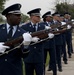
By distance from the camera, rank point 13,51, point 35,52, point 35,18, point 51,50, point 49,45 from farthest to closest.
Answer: point 51,50 → point 49,45 → point 35,52 → point 35,18 → point 13,51

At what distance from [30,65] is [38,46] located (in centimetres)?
40

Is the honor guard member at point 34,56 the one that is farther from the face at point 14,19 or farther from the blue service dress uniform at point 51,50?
the face at point 14,19

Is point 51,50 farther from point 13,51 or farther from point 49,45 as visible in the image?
point 13,51

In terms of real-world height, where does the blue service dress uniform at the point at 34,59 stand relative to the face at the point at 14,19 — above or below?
below

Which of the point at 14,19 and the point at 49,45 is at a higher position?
the point at 14,19

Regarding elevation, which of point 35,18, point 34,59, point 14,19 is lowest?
point 34,59

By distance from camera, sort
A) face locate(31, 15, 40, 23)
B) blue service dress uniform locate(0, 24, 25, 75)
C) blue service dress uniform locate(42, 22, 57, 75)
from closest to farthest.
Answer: blue service dress uniform locate(0, 24, 25, 75)
face locate(31, 15, 40, 23)
blue service dress uniform locate(42, 22, 57, 75)

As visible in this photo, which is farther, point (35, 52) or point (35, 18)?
point (35, 52)

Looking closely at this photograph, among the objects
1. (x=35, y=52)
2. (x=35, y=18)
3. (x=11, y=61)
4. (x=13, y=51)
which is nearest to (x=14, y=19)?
(x=13, y=51)

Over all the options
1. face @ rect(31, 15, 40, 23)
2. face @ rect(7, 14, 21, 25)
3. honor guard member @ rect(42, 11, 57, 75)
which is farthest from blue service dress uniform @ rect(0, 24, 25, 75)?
honor guard member @ rect(42, 11, 57, 75)

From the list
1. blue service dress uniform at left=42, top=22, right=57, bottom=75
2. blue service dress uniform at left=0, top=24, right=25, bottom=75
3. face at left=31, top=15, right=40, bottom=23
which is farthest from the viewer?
blue service dress uniform at left=42, top=22, right=57, bottom=75

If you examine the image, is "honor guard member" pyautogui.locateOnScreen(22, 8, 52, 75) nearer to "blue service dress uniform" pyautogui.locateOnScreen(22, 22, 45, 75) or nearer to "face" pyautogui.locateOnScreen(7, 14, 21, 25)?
"blue service dress uniform" pyautogui.locateOnScreen(22, 22, 45, 75)

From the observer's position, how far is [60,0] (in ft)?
144

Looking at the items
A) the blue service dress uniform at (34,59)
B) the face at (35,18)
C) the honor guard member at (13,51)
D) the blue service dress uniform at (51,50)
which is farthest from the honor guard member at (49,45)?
the honor guard member at (13,51)
